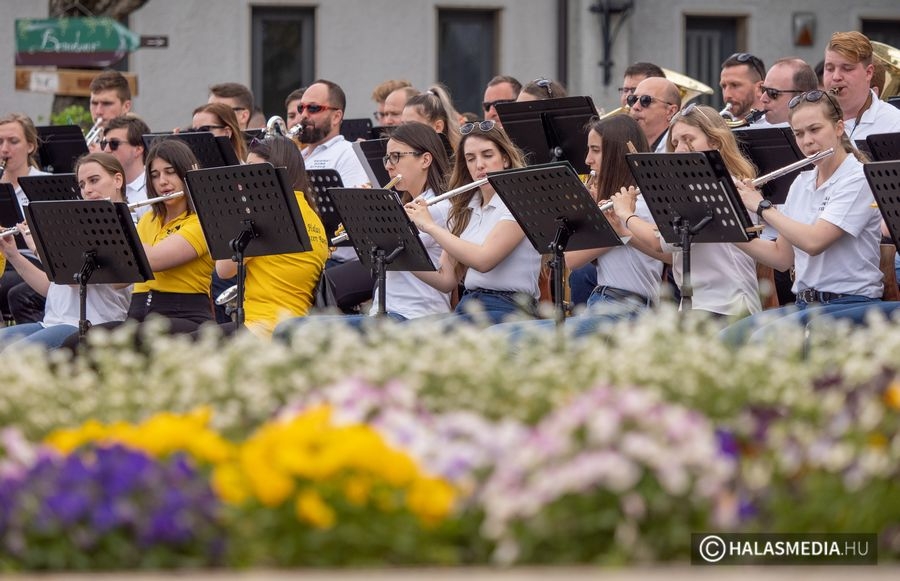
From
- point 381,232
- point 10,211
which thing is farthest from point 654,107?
point 10,211

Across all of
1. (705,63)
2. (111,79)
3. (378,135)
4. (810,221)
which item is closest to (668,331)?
(810,221)

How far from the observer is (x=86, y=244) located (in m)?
6.71

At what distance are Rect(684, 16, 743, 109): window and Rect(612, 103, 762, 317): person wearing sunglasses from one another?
9959 millimetres

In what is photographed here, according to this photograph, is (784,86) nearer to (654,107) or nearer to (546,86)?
(654,107)

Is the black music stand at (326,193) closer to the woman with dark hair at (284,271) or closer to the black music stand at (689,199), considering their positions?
the woman with dark hair at (284,271)

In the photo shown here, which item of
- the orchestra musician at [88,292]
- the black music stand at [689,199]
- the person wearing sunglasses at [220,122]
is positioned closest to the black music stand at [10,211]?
the orchestra musician at [88,292]

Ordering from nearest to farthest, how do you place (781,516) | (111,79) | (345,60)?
(781,516) → (111,79) → (345,60)

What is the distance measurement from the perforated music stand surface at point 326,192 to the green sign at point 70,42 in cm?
459

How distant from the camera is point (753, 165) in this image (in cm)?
668

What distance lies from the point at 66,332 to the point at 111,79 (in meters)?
3.38

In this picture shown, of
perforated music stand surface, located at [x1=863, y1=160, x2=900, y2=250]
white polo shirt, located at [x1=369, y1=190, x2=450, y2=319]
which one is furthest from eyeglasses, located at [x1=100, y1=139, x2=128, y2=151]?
perforated music stand surface, located at [x1=863, y1=160, x2=900, y2=250]

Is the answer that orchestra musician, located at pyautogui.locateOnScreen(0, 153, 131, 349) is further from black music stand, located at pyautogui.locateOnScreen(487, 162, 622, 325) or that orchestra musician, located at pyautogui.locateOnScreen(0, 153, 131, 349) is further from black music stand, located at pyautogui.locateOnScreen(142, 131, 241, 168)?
black music stand, located at pyautogui.locateOnScreen(487, 162, 622, 325)

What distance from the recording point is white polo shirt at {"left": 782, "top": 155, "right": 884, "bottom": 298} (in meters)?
5.95

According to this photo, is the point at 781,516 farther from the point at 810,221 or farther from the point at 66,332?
the point at 66,332
